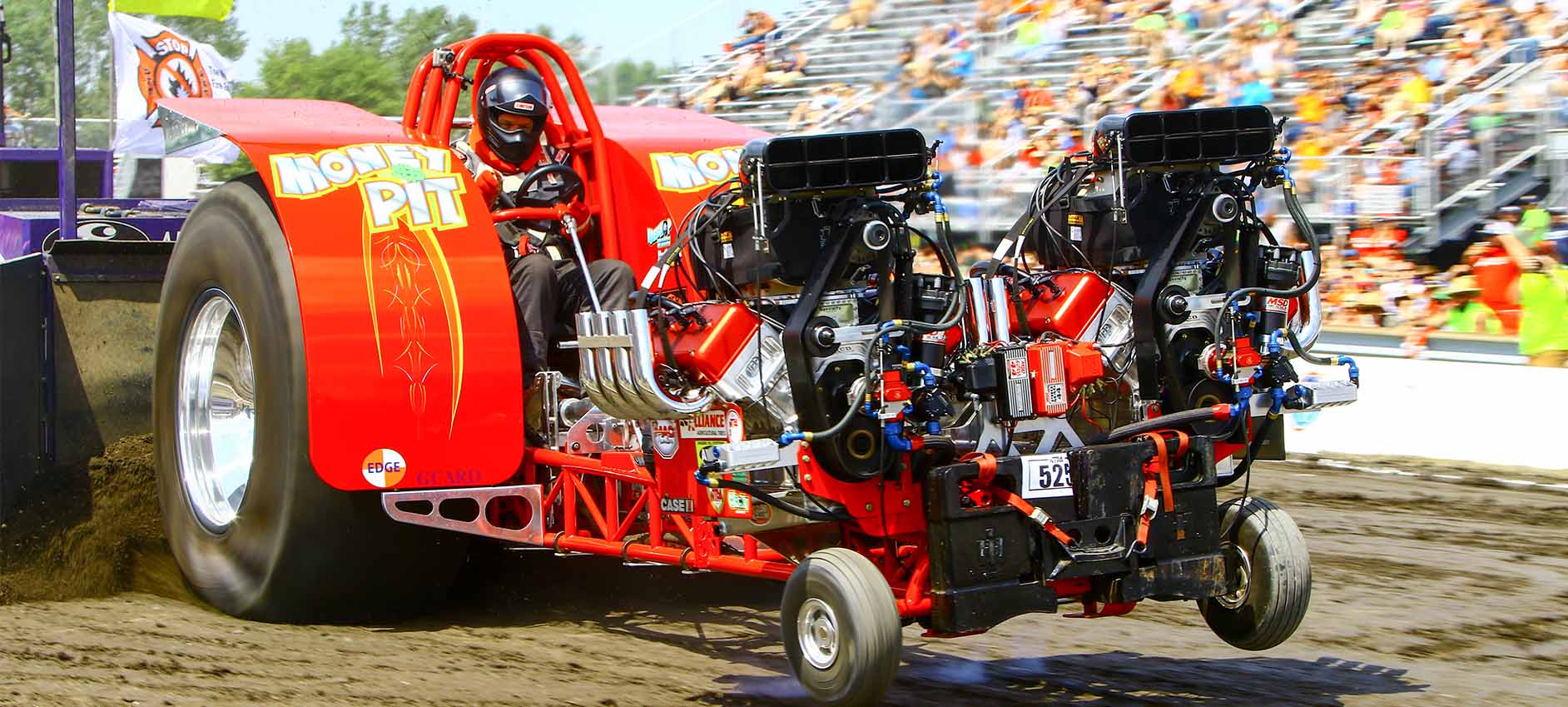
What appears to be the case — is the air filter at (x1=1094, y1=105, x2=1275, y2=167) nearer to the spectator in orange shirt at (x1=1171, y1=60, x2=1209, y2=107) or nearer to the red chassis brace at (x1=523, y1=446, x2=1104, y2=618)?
the red chassis brace at (x1=523, y1=446, x2=1104, y2=618)

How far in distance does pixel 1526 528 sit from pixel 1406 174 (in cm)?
428

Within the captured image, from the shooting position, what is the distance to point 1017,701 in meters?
5.18

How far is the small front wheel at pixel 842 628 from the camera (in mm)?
4430

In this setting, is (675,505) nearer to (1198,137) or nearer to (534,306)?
(534,306)

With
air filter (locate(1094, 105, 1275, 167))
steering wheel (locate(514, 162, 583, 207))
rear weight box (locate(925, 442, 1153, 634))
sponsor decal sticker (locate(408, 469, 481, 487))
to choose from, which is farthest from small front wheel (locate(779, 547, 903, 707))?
steering wheel (locate(514, 162, 583, 207))

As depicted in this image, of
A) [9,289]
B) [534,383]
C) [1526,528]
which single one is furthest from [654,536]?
[1526,528]

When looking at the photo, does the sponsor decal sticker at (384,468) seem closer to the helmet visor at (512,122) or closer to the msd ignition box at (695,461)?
the msd ignition box at (695,461)

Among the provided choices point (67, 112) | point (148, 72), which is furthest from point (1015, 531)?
point (148, 72)

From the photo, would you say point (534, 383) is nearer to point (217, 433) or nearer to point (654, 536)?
point (654, 536)

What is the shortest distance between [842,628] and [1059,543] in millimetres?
658

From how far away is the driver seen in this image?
6.21m

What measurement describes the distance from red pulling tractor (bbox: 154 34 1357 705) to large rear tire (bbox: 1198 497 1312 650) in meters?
0.01

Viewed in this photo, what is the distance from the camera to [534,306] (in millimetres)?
6113

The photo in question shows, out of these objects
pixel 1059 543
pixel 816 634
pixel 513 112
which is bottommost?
pixel 816 634
